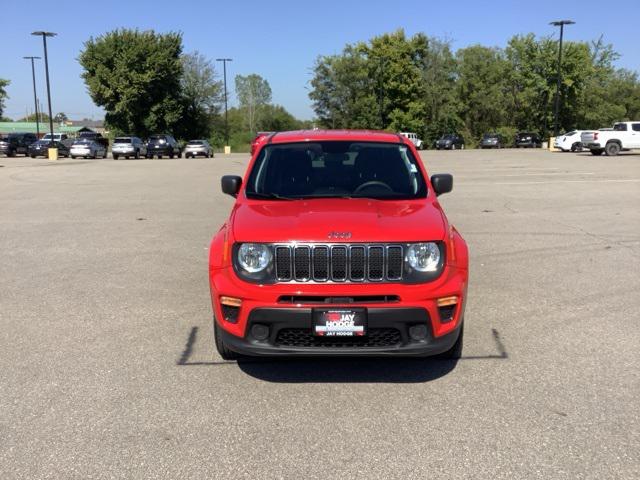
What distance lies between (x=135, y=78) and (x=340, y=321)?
5800 cm

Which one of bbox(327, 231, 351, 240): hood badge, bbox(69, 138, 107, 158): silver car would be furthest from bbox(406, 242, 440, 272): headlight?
bbox(69, 138, 107, 158): silver car

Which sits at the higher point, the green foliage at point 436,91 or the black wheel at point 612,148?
the green foliage at point 436,91

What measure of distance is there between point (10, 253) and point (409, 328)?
22.0ft

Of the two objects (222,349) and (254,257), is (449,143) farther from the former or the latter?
(254,257)

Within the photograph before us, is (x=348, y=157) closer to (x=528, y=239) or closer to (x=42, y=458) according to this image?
(x=42, y=458)

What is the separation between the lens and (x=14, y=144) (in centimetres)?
4519

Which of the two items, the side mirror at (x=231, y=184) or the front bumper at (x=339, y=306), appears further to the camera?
the side mirror at (x=231, y=184)

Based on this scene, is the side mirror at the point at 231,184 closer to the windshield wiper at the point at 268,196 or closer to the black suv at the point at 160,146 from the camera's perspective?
the windshield wiper at the point at 268,196

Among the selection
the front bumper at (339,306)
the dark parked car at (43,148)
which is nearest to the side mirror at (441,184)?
the front bumper at (339,306)

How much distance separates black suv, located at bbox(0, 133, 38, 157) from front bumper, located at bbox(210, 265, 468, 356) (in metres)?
47.3

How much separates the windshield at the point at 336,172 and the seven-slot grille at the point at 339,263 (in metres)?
0.99

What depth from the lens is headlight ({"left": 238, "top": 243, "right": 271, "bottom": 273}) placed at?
3.79m

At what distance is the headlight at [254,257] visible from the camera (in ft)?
12.4

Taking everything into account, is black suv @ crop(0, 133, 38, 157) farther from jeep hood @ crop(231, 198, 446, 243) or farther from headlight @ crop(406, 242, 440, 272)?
headlight @ crop(406, 242, 440, 272)
